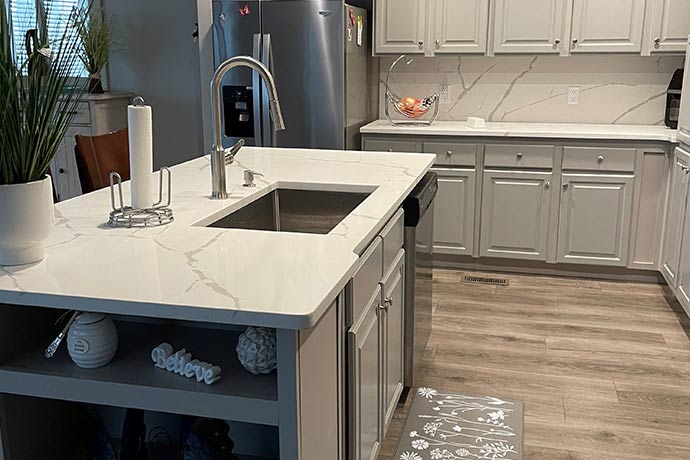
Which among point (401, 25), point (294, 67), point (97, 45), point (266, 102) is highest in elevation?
point (401, 25)

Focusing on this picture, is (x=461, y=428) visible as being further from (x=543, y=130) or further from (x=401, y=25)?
(x=401, y=25)

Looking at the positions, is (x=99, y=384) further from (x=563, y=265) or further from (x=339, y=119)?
(x=563, y=265)

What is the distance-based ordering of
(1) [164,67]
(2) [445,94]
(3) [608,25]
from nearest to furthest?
(3) [608,25] → (2) [445,94] → (1) [164,67]

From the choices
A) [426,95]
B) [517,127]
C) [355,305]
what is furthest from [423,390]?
[426,95]

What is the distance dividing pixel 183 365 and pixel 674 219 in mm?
3409

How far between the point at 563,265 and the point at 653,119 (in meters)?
1.17

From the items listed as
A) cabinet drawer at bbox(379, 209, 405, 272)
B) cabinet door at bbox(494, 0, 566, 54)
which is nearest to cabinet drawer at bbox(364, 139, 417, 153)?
cabinet door at bbox(494, 0, 566, 54)

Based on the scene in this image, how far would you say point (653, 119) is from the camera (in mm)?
4652

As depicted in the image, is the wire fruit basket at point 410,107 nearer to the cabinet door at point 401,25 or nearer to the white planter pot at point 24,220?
the cabinet door at point 401,25

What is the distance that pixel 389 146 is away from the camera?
4566mm

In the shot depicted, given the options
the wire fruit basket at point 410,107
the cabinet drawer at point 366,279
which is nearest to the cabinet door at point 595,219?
the wire fruit basket at point 410,107

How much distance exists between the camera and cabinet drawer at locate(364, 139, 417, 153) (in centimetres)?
454

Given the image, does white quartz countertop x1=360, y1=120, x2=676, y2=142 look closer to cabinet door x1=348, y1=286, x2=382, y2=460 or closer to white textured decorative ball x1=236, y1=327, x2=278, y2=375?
cabinet door x1=348, y1=286, x2=382, y2=460

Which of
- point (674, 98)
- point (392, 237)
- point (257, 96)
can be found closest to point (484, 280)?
point (674, 98)
